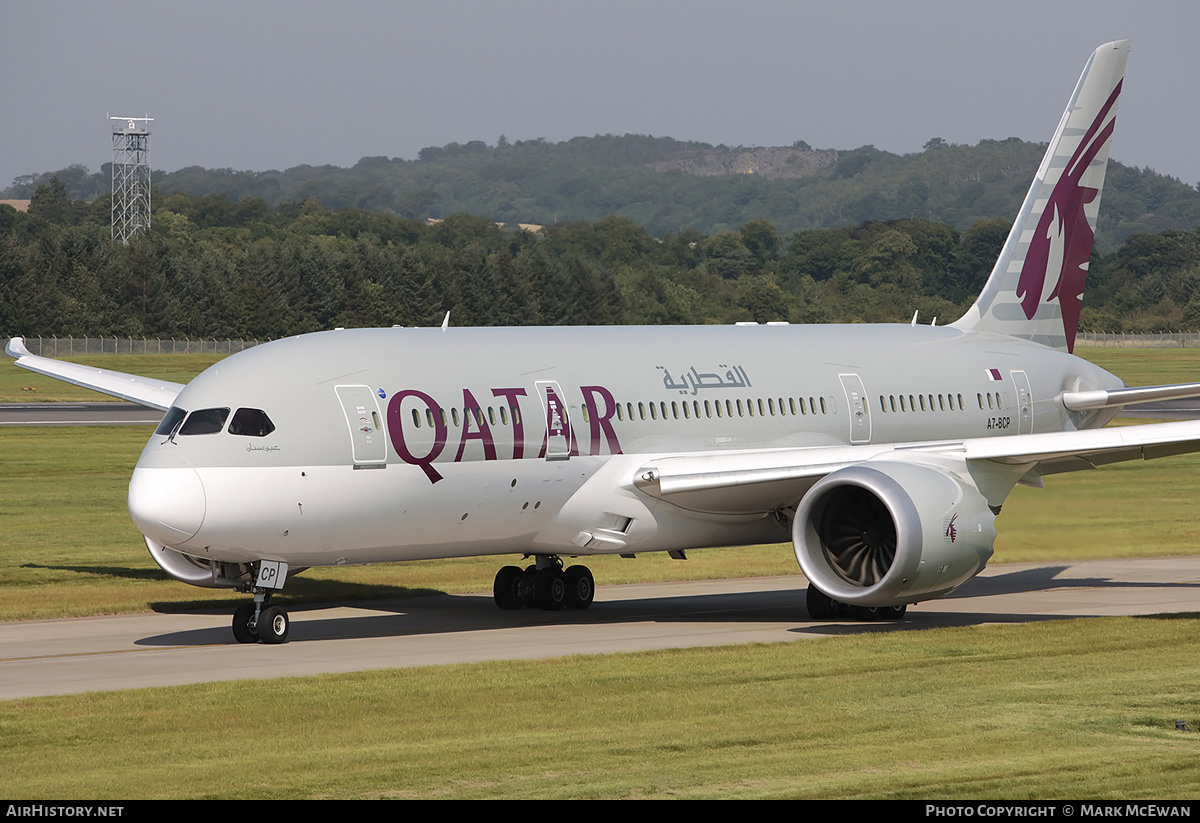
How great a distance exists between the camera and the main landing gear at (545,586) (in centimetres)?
2675

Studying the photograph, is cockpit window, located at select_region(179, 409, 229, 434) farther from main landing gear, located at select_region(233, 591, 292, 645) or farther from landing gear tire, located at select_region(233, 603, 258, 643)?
landing gear tire, located at select_region(233, 603, 258, 643)

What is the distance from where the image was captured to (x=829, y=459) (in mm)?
24594

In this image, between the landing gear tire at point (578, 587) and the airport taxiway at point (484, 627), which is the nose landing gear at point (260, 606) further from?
the landing gear tire at point (578, 587)

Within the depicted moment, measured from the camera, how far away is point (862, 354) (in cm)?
2927

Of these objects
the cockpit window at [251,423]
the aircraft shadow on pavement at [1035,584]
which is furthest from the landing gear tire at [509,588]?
the aircraft shadow on pavement at [1035,584]

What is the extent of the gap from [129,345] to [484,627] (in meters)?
105

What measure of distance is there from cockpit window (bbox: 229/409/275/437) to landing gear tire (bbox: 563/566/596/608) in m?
6.79

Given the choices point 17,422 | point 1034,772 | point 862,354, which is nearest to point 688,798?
point 1034,772

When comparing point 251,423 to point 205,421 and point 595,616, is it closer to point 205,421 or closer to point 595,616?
point 205,421

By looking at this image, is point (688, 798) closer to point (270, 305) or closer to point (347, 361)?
point (347, 361)

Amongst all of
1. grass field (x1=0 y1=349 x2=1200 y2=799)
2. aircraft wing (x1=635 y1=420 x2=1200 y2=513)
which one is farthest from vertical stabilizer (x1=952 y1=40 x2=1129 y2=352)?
grass field (x1=0 y1=349 x2=1200 y2=799)

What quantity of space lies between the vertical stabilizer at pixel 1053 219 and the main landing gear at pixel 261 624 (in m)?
15.4

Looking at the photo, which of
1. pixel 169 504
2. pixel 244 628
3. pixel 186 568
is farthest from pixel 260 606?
pixel 169 504

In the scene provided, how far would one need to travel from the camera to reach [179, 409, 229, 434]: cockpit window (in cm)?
2130
